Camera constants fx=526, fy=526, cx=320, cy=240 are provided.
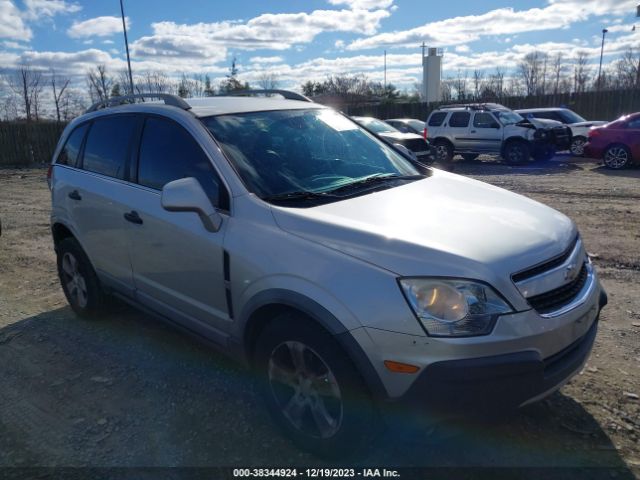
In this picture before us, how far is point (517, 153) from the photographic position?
16375 millimetres

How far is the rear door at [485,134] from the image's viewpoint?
1677 cm

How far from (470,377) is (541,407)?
51.3 inches

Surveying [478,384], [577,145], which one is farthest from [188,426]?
[577,145]

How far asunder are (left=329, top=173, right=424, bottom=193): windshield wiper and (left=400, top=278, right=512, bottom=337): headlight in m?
1.05

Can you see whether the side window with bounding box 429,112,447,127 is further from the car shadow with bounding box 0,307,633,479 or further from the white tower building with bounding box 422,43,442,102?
the white tower building with bounding box 422,43,442,102

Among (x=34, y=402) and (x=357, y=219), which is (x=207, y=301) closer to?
(x=357, y=219)

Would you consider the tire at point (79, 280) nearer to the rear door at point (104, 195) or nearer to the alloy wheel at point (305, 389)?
the rear door at point (104, 195)

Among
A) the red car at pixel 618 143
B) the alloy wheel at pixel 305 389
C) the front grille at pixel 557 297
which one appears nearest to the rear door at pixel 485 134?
the red car at pixel 618 143

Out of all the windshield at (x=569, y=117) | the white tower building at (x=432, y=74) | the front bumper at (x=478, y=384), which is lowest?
the front bumper at (x=478, y=384)

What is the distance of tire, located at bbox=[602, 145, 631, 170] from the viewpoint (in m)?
14.0

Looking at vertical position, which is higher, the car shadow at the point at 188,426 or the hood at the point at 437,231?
the hood at the point at 437,231

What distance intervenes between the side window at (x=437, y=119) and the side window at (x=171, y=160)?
1585 centimetres

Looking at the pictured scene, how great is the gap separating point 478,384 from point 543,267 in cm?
68

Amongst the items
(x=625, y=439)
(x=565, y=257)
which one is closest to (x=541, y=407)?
(x=625, y=439)
